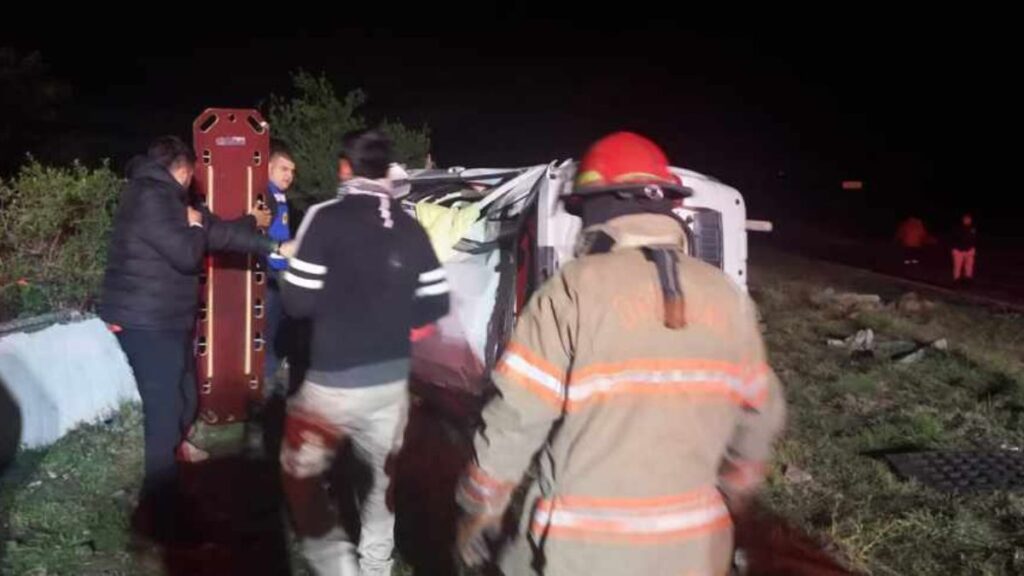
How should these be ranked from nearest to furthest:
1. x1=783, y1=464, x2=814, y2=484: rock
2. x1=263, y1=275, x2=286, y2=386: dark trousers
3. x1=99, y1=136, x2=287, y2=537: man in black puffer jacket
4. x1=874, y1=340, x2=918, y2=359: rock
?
x1=99, y1=136, x2=287, y2=537: man in black puffer jacket < x1=783, y1=464, x2=814, y2=484: rock < x1=263, y1=275, x2=286, y2=386: dark trousers < x1=874, y1=340, x2=918, y2=359: rock

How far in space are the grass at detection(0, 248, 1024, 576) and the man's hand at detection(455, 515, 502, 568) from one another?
8.20 ft

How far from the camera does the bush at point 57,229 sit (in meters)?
7.33

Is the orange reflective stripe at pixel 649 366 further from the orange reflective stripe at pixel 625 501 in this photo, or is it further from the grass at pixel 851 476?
the grass at pixel 851 476

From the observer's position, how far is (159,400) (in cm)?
520

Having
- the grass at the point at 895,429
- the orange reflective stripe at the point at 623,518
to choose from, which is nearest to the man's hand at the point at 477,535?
the orange reflective stripe at the point at 623,518

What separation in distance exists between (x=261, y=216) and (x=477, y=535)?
410cm

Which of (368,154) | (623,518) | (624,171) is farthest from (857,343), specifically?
(623,518)

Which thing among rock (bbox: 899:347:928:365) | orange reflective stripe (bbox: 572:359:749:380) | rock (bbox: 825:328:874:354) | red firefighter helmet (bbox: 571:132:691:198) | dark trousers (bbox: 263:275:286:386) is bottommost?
rock (bbox: 825:328:874:354)

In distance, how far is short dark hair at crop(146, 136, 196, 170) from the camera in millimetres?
5137

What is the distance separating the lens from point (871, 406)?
25.5 ft

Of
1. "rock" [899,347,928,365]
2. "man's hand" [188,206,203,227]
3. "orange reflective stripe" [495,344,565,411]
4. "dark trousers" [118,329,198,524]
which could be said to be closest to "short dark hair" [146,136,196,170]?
"man's hand" [188,206,203,227]

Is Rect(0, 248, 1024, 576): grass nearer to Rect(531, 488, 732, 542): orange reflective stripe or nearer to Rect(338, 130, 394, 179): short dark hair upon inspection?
Rect(338, 130, 394, 179): short dark hair

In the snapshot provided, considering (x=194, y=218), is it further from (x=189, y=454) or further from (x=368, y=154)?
(x=368, y=154)

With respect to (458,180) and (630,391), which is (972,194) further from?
(630,391)
